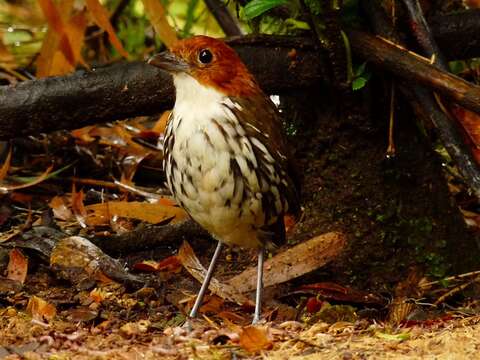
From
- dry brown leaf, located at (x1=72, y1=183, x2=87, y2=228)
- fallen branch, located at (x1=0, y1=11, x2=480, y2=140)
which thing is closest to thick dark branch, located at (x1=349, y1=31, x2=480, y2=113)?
fallen branch, located at (x1=0, y1=11, x2=480, y2=140)

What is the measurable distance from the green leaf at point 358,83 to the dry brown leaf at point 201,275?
1.05 m

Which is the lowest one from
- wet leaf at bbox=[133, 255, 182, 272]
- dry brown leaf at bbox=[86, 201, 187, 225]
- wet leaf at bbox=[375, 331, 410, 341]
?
wet leaf at bbox=[375, 331, 410, 341]

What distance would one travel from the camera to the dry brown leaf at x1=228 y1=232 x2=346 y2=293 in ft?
16.1

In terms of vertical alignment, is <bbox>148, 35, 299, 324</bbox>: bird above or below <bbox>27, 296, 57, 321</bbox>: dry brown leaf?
above

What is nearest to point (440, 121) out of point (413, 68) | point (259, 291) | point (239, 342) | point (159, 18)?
point (413, 68)

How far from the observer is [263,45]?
187 inches

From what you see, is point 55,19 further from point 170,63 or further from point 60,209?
point 60,209

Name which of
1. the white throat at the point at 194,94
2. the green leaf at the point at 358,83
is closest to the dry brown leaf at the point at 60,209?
the white throat at the point at 194,94

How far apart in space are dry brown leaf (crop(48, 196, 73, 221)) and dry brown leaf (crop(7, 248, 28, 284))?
550mm

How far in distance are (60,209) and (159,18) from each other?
1.23 m

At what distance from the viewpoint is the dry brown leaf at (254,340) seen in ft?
11.9

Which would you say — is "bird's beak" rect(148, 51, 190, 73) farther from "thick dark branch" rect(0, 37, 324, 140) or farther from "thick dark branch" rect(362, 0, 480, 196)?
"thick dark branch" rect(362, 0, 480, 196)

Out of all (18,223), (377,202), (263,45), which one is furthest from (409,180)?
(18,223)

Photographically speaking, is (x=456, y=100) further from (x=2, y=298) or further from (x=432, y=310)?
(x=2, y=298)
